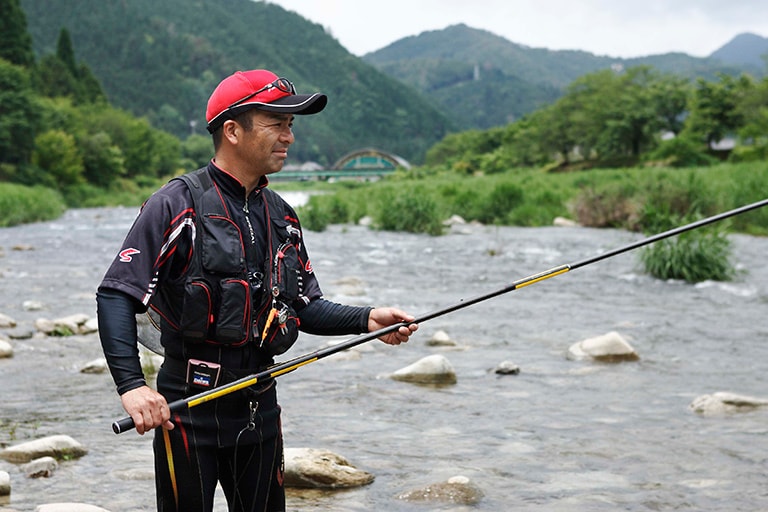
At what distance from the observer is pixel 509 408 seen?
7086mm

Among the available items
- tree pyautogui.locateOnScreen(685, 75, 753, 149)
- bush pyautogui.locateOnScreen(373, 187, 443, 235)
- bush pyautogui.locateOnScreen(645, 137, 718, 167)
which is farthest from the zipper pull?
tree pyautogui.locateOnScreen(685, 75, 753, 149)

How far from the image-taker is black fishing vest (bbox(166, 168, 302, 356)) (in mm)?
2697

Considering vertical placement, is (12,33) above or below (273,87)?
above

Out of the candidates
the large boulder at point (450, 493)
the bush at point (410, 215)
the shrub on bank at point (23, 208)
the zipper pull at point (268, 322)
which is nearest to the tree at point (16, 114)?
the shrub on bank at point (23, 208)

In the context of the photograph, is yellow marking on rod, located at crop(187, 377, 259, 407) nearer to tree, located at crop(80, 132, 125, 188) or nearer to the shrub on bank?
the shrub on bank

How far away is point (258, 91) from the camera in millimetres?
2803

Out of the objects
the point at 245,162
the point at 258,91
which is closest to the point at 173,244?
the point at 245,162

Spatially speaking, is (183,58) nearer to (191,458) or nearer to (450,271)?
(450,271)

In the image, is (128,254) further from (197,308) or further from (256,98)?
(256,98)

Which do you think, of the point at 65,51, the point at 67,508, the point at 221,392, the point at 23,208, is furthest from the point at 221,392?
the point at 65,51

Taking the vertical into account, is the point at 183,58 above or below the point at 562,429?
above

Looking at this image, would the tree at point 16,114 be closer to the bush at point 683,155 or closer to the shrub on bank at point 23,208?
the shrub on bank at point 23,208

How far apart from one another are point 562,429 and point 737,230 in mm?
18201

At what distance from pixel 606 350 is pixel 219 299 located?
6951 millimetres
